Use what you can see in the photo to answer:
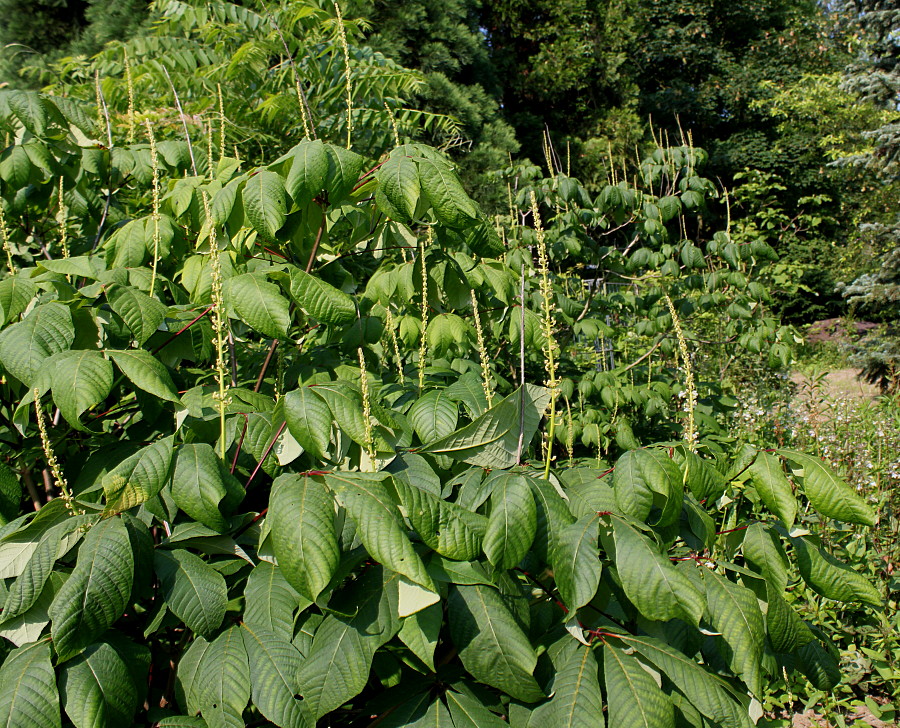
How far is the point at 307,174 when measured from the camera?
1.33 meters

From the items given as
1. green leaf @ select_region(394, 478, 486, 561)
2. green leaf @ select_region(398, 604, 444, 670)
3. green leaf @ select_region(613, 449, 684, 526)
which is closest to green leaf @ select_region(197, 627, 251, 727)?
green leaf @ select_region(398, 604, 444, 670)

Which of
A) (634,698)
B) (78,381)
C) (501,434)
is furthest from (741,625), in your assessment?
(78,381)

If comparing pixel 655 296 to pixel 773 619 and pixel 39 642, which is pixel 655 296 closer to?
pixel 773 619

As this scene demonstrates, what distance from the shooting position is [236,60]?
4117 mm

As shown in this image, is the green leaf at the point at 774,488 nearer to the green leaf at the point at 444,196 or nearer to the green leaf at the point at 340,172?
the green leaf at the point at 444,196

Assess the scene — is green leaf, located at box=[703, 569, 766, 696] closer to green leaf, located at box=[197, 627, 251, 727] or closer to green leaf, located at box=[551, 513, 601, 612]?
green leaf, located at box=[551, 513, 601, 612]

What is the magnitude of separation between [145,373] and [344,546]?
0.54 meters

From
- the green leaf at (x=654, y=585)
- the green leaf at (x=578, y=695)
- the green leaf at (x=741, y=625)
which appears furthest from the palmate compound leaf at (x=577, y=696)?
the green leaf at (x=741, y=625)

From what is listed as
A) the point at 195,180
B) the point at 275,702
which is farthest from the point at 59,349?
the point at 275,702

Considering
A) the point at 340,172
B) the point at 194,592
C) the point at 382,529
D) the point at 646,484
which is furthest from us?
the point at 340,172

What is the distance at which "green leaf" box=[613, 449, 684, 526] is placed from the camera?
1.15 meters

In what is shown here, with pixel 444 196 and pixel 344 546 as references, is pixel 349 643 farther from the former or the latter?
pixel 444 196

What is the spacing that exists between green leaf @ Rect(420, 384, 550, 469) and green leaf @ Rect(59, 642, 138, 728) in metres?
0.62

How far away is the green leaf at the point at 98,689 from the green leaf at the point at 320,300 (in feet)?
2.35
